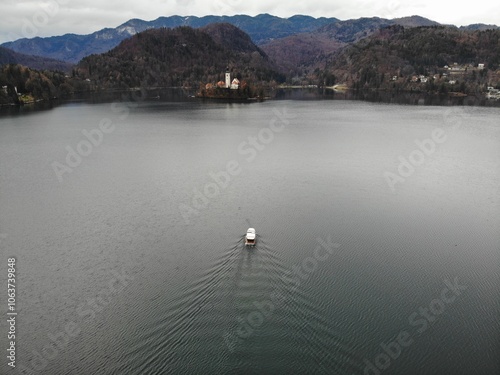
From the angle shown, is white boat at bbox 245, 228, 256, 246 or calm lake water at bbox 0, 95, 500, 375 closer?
calm lake water at bbox 0, 95, 500, 375

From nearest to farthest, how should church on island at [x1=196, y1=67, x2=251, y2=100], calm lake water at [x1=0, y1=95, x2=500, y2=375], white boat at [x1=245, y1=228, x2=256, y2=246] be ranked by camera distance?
calm lake water at [x1=0, y1=95, x2=500, y2=375] < white boat at [x1=245, y1=228, x2=256, y2=246] < church on island at [x1=196, y1=67, x2=251, y2=100]

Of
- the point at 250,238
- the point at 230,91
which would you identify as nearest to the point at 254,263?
the point at 250,238

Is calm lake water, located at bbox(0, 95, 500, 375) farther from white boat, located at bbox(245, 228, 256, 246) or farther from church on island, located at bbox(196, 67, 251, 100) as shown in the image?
church on island, located at bbox(196, 67, 251, 100)

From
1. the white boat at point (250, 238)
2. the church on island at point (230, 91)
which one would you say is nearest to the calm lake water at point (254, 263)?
the white boat at point (250, 238)

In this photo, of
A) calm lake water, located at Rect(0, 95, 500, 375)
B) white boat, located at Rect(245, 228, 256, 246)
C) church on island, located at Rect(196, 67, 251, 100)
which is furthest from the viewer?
church on island, located at Rect(196, 67, 251, 100)

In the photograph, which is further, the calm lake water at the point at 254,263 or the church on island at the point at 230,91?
the church on island at the point at 230,91

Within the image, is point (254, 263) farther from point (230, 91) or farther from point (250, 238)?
point (230, 91)

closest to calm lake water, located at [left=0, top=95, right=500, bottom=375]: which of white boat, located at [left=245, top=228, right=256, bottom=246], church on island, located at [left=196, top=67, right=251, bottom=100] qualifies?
white boat, located at [left=245, top=228, right=256, bottom=246]

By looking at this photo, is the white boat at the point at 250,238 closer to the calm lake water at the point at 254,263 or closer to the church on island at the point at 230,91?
the calm lake water at the point at 254,263
